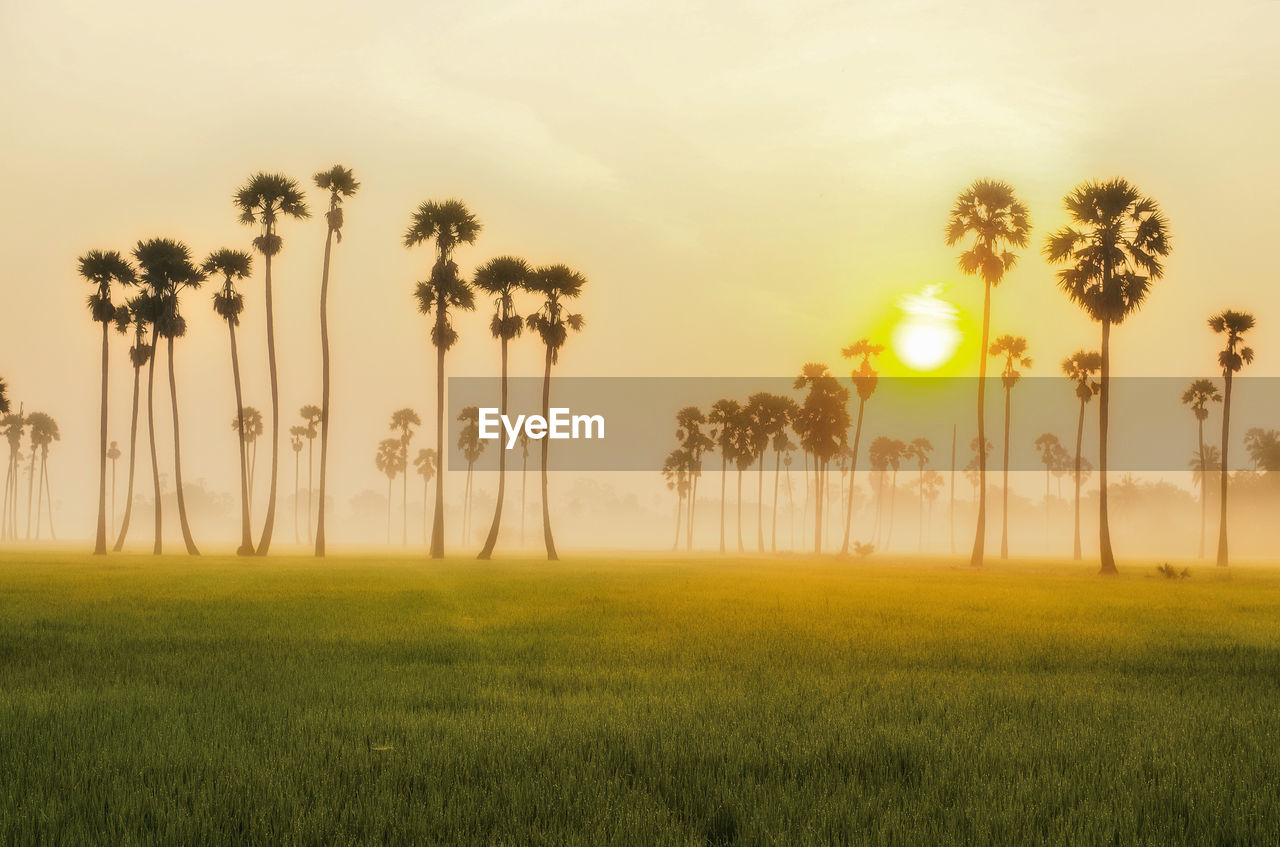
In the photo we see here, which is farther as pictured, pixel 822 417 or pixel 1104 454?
pixel 822 417

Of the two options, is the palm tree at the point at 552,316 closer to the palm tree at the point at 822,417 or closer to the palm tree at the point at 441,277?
the palm tree at the point at 441,277

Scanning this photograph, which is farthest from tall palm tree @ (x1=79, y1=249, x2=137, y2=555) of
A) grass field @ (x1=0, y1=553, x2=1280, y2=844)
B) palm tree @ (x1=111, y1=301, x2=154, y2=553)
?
grass field @ (x1=0, y1=553, x2=1280, y2=844)

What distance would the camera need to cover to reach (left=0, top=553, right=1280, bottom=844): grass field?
20.4ft

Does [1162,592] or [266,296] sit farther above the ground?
[266,296]

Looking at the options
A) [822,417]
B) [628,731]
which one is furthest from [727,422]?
[628,731]

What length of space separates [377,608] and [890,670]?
46.7ft

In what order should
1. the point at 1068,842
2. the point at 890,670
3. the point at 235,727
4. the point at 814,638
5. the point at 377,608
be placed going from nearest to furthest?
the point at 1068,842 → the point at 235,727 → the point at 890,670 → the point at 814,638 → the point at 377,608

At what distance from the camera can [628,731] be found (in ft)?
28.8

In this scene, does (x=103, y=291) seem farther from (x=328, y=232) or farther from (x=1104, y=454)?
(x=1104, y=454)

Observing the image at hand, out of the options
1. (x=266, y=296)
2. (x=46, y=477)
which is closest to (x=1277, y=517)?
(x=266, y=296)

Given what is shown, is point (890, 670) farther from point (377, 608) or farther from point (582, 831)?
point (377, 608)

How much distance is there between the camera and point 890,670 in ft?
44.7

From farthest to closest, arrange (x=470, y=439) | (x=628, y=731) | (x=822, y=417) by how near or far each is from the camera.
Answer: (x=470, y=439) < (x=822, y=417) < (x=628, y=731)

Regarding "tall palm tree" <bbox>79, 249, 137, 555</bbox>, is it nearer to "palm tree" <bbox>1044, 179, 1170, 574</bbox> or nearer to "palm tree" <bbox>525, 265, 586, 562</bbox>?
"palm tree" <bbox>525, 265, 586, 562</bbox>
